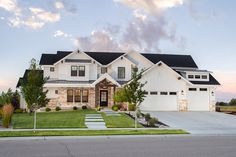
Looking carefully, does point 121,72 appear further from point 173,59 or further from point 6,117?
point 6,117

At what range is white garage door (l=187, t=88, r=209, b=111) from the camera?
41.4m

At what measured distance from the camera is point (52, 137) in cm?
1855

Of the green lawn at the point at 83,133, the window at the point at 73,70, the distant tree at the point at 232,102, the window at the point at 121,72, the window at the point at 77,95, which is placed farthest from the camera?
the distant tree at the point at 232,102

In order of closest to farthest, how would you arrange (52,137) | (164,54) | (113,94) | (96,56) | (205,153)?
(205,153), (52,137), (113,94), (96,56), (164,54)

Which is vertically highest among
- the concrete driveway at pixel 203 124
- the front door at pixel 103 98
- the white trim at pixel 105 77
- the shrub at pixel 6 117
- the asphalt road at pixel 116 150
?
the white trim at pixel 105 77

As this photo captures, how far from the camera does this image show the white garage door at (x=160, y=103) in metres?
40.6

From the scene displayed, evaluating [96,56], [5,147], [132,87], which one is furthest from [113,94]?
[5,147]

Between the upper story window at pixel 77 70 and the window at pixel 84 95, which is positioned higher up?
the upper story window at pixel 77 70

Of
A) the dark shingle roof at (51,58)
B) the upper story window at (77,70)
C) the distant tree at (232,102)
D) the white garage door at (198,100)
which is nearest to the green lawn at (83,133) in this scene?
the white garage door at (198,100)

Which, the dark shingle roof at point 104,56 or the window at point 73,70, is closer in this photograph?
the window at point 73,70

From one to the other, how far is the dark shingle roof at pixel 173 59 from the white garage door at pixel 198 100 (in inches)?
250

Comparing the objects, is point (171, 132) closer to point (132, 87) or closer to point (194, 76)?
point (132, 87)

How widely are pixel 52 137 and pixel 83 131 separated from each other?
115 inches

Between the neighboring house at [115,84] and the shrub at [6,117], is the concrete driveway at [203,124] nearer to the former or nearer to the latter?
the neighboring house at [115,84]
